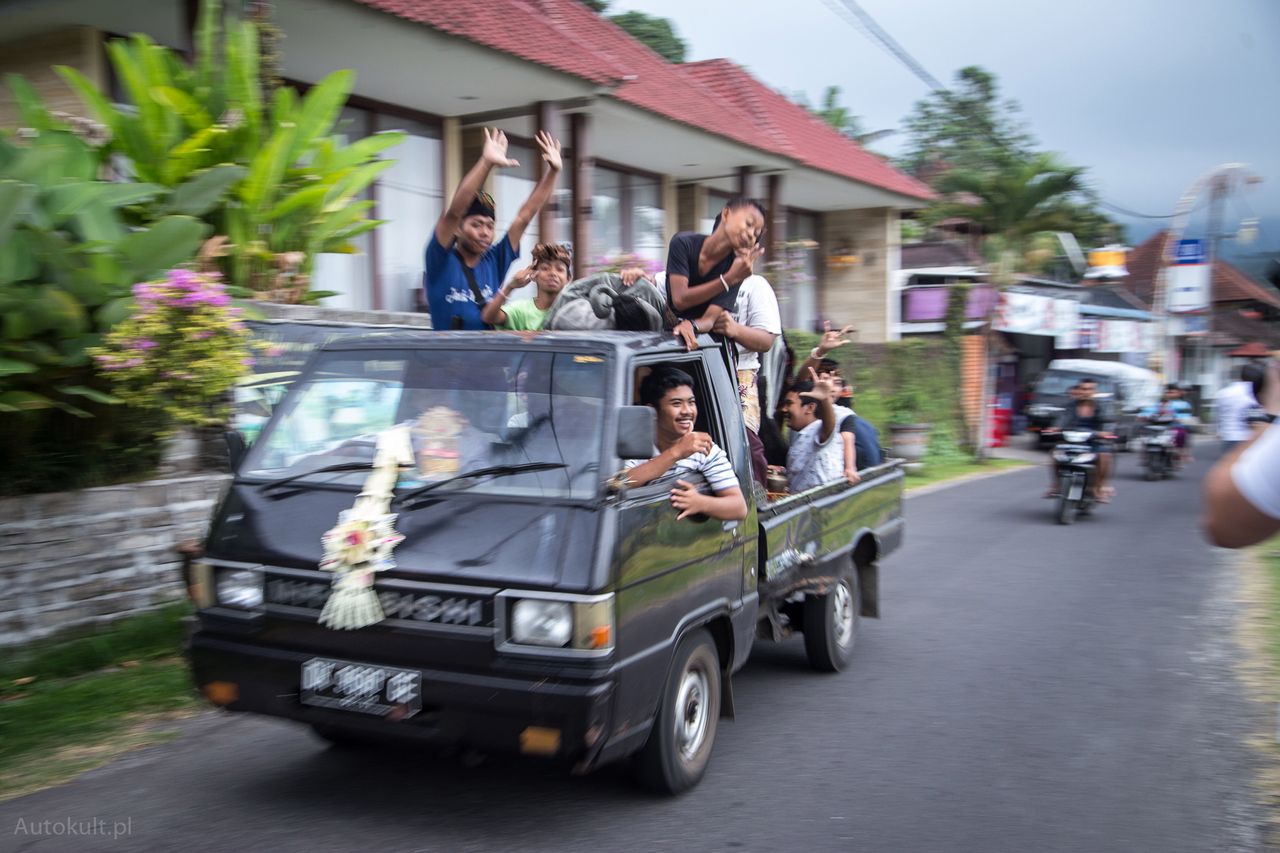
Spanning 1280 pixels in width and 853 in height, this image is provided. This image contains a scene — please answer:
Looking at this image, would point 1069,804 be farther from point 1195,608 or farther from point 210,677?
point 1195,608

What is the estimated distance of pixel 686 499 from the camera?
13.7 feet

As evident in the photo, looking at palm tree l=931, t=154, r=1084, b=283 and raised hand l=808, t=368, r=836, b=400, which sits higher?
palm tree l=931, t=154, r=1084, b=283

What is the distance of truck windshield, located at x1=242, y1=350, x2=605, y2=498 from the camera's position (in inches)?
153

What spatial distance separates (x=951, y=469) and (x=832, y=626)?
48.6ft

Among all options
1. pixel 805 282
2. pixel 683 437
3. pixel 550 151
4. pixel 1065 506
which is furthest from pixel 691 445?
pixel 805 282

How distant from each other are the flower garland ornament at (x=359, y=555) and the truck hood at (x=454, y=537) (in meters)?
0.05

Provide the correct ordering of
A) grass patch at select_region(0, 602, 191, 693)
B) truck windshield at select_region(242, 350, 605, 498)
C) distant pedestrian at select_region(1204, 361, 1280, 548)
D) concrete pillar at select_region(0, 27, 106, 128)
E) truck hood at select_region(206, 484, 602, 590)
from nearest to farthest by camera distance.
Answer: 1. distant pedestrian at select_region(1204, 361, 1280, 548)
2. truck hood at select_region(206, 484, 602, 590)
3. truck windshield at select_region(242, 350, 605, 498)
4. grass patch at select_region(0, 602, 191, 693)
5. concrete pillar at select_region(0, 27, 106, 128)

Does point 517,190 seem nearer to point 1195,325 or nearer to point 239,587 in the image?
point 239,587

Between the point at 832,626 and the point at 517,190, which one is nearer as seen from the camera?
the point at 832,626

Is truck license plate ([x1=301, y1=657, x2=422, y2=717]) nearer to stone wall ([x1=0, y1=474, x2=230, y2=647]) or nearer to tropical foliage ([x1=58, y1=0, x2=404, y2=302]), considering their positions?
stone wall ([x1=0, y1=474, x2=230, y2=647])

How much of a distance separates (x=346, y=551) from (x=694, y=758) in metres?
1.70

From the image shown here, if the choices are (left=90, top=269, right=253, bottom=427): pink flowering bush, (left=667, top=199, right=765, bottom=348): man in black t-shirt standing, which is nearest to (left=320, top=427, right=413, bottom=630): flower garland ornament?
(left=667, top=199, right=765, bottom=348): man in black t-shirt standing

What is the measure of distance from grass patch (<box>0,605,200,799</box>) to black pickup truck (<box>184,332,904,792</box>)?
111cm

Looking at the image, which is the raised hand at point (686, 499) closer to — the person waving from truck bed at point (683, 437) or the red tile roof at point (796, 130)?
the person waving from truck bed at point (683, 437)
